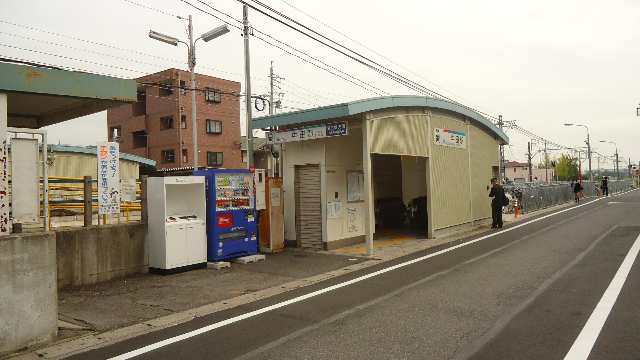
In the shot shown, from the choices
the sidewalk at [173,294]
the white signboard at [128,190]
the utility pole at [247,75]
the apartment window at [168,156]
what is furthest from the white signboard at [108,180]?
the apartment window at [168,156]

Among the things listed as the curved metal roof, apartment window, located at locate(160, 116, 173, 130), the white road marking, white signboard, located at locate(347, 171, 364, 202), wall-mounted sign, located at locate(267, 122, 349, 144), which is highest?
apartment window, located at locate(160, 116, 173, 130)

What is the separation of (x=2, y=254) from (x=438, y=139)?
12.6 m

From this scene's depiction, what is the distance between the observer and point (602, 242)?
12641 mm

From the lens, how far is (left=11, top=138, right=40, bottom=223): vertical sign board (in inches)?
220

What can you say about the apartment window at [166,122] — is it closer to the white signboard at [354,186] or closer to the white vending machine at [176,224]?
the white signboard at [354,186]

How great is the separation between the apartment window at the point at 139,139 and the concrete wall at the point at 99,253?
3455cm

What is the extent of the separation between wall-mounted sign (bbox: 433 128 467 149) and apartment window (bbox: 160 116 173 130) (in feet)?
95.5

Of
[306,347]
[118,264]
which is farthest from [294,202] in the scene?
[306,347]

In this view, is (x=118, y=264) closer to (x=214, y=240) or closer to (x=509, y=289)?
(x=214, y=240)

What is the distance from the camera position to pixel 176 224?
389 inches

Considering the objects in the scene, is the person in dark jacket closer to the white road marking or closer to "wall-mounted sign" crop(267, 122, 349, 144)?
the white road marking

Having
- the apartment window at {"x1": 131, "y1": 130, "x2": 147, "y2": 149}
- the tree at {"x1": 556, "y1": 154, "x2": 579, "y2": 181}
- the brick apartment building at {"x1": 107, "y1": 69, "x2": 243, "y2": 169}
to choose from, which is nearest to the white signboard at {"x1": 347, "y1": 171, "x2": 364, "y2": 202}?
the brick apartment building at {"x1": 107, "y1": 69, "x2": 243, "y2": 169}

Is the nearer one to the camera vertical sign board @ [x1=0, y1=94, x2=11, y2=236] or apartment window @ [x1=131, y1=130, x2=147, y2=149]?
vertical sign board @ [x1=0, y1=94, x2=11, y2=236]

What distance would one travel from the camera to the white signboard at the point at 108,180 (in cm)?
925
